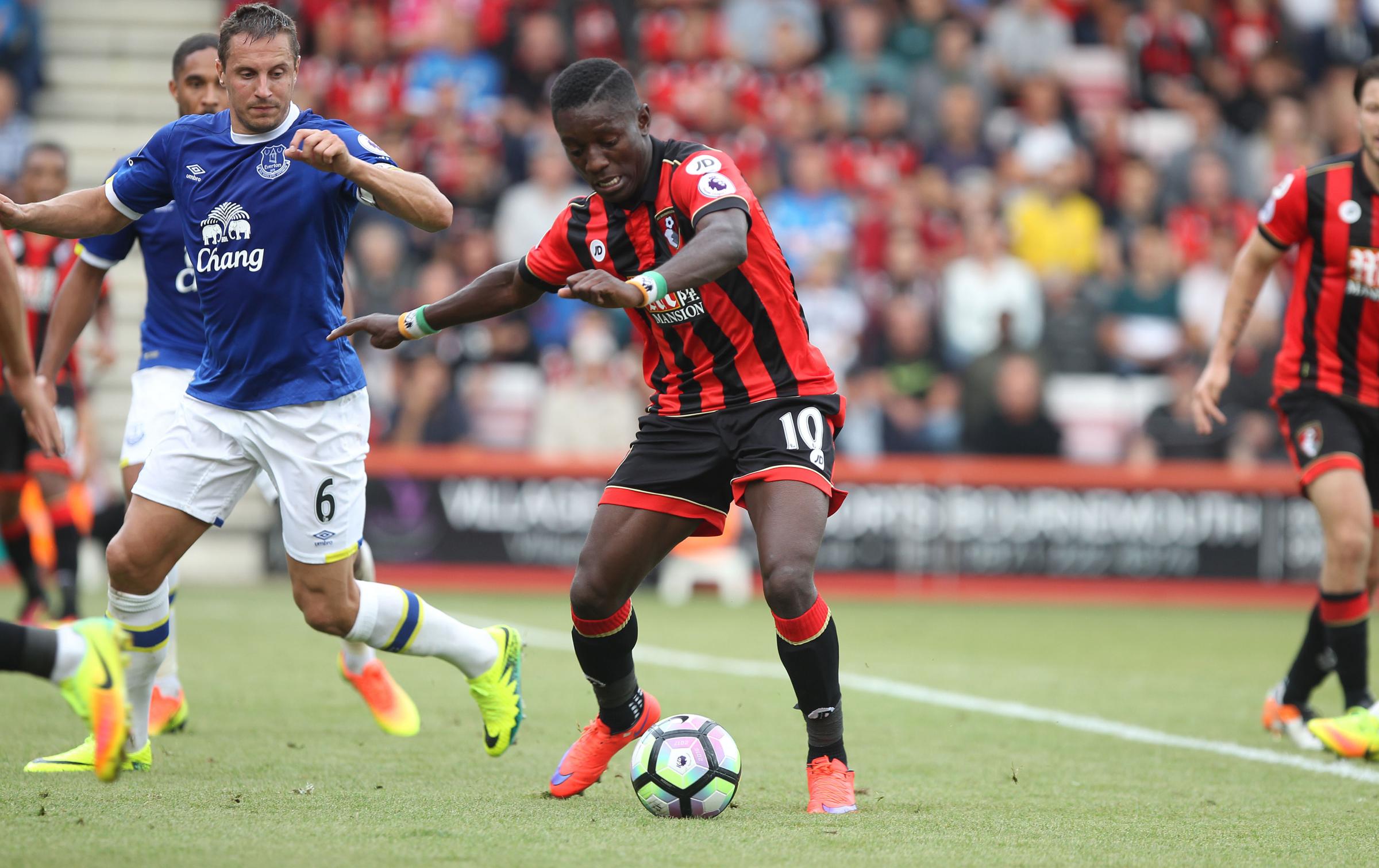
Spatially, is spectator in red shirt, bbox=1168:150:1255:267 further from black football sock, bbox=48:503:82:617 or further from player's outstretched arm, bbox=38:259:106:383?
player's outstretched arm, bbox=38:259:106:383

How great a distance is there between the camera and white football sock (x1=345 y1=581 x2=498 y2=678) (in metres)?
5.56

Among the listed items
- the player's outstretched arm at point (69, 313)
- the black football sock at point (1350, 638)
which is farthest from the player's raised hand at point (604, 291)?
the black football sock at point (1350, 638)

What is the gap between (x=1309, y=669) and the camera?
7.04 metres

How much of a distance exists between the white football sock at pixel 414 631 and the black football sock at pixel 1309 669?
363 cm

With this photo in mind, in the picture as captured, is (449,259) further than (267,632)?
Yes

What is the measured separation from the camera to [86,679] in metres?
4.44

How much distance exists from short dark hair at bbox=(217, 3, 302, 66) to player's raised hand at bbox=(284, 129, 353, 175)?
1.56 feet

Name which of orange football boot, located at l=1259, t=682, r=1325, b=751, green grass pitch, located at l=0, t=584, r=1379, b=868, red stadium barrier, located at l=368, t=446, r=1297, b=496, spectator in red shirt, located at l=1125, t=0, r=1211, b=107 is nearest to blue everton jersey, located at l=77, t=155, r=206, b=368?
green grass pitch, located at l=0, t=584, r=1379, b=868

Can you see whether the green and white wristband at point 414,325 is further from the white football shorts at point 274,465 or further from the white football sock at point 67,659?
the white football sock at point 67,659

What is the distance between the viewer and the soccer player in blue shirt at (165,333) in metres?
6.16

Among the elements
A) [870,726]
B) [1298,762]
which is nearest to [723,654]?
[870,726]

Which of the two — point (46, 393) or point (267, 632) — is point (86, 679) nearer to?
point (46, 393)

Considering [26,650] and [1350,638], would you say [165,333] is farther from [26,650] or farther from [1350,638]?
[1350,638]

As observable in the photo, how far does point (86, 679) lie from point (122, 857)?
1.91 feet
